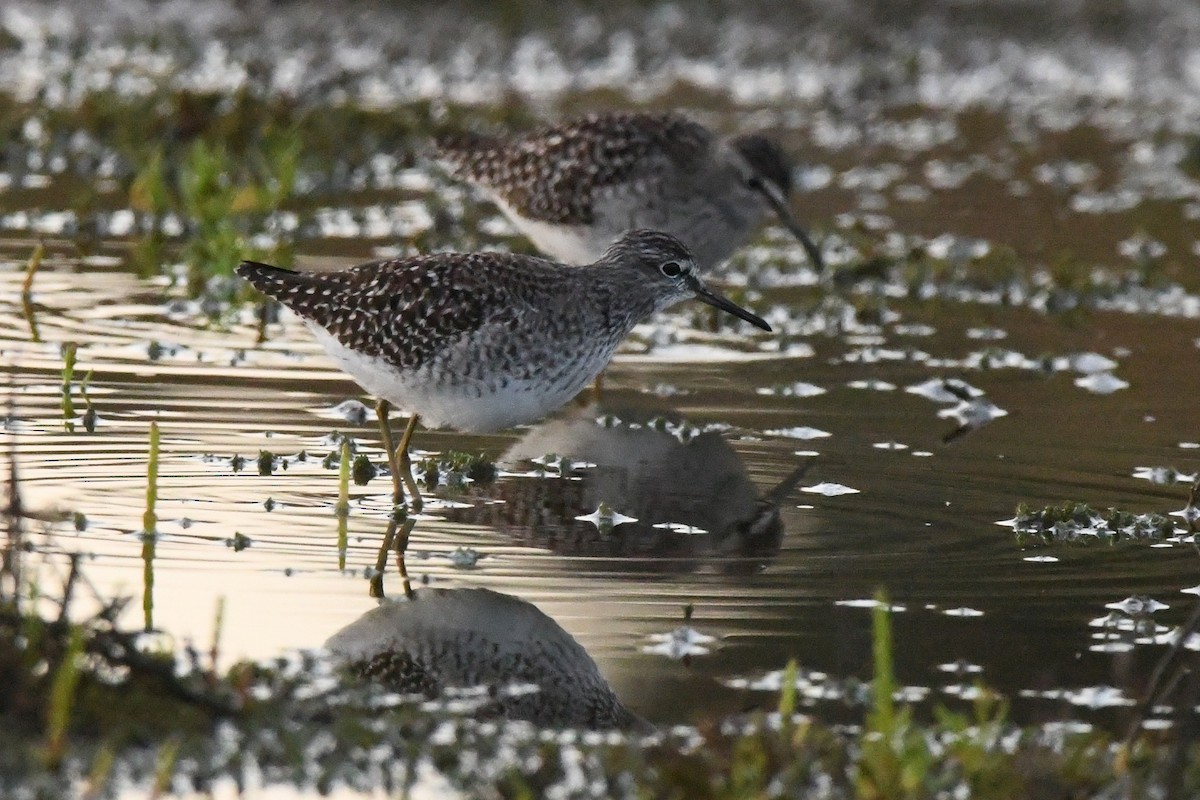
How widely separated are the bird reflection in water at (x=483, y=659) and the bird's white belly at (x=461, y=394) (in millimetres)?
1610

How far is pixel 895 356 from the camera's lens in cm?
1278

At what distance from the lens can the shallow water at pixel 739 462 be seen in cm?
747

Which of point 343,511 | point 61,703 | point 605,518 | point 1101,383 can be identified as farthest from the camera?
point 1101,383

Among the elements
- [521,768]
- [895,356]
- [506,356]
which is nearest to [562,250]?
[895,356]

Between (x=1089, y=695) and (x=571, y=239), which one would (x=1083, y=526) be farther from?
(x=571, y=239)

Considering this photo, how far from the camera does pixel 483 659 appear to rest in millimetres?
7086

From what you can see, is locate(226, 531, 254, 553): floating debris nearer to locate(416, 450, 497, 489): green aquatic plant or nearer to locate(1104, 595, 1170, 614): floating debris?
locate(416, 450, 497, 489): green aquatic plant

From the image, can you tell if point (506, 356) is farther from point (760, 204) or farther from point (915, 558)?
point (760, 204)

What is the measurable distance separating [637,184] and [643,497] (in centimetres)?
407

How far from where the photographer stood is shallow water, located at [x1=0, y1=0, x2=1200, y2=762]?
24.5 feet

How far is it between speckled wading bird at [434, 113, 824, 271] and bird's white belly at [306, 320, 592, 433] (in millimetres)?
3753

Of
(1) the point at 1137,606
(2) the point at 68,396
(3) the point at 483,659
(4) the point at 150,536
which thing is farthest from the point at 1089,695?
(2) the point at 68,396

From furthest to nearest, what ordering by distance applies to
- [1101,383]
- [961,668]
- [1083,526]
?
[1101,383] < [1083,526] < [961,668]

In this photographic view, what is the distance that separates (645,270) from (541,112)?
12414 mm
